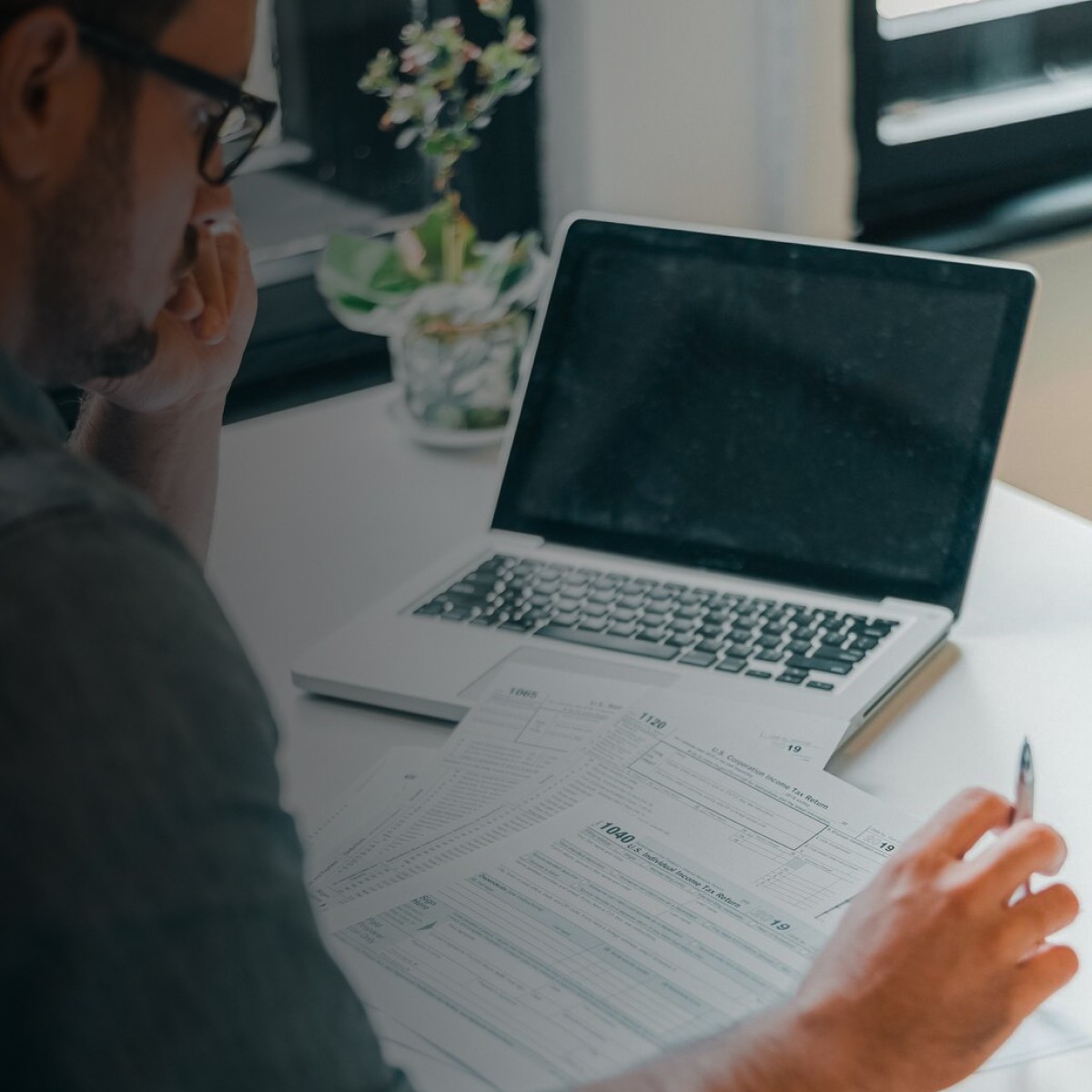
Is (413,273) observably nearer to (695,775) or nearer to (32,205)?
(695,775)

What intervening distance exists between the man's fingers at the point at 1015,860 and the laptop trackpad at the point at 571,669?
0.29 meters

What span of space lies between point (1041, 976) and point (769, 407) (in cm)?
51

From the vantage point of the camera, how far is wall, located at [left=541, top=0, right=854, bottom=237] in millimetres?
1541

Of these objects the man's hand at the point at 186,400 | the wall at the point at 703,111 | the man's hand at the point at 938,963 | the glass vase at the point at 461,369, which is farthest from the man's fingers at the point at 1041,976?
the wall at the point at 703,111

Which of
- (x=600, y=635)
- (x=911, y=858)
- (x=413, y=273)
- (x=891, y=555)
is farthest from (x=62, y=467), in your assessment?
(x=413, y=273)

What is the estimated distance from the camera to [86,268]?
2.20 ft

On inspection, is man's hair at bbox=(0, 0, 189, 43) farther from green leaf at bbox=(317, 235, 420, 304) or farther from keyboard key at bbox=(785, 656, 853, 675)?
green leaf at bbox=(317, 235, 420, 304)

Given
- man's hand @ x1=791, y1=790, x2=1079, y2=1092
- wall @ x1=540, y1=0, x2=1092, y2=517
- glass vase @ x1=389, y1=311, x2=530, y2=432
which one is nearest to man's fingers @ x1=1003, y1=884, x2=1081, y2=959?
man's hand @ x1=791, y1=790, x2=1079, y2=1092

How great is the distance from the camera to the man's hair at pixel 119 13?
60 centimetres

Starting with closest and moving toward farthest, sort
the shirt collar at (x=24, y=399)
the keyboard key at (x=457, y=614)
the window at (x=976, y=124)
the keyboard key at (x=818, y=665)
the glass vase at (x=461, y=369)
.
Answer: the shirt collar at (x=24, y=399)
the keyboard key at (x=818, y=665)
the keyboard key at (x=457, y=614)
the glass vase at (x=461, y=369)
the window at (x=976, y=124)

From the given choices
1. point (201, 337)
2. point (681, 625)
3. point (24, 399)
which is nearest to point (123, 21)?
point (24, 399)

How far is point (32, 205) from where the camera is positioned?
0.64m

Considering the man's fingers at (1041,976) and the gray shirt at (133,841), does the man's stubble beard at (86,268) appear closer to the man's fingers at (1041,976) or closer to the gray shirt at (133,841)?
the gray shirt at (133,841)

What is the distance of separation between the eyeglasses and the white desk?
36cm
